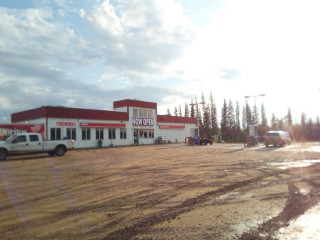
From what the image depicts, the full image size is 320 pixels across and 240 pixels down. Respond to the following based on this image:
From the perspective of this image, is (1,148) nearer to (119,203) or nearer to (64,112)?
(64,112)

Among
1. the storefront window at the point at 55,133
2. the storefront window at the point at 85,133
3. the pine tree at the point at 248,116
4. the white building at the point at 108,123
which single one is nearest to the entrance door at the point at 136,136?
the white building at the point at 108,123

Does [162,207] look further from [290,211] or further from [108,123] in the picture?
[108,123]

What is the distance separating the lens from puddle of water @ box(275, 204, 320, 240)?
4.53 m

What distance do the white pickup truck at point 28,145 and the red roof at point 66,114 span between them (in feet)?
34.2

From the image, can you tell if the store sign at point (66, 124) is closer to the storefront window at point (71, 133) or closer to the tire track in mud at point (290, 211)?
the storefront window at point (71, 133)

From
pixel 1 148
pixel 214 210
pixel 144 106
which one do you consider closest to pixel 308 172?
pixel 214 210

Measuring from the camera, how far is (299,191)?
7.78 meters

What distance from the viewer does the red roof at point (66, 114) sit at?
31906mm

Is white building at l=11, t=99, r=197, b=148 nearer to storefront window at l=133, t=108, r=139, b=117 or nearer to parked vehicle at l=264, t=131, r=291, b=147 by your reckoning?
storefront window at l=133, t=108, r=139, b=117

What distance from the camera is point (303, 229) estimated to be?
4836mm

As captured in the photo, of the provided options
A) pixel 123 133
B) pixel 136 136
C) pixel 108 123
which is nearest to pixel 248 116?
pixel 136 136

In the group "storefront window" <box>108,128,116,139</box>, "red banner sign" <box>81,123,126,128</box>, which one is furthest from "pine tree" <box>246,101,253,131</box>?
"storefront window" <box>108,128,116,139</box>

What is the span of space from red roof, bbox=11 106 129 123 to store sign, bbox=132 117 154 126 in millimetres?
1665

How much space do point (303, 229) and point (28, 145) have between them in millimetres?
20882
